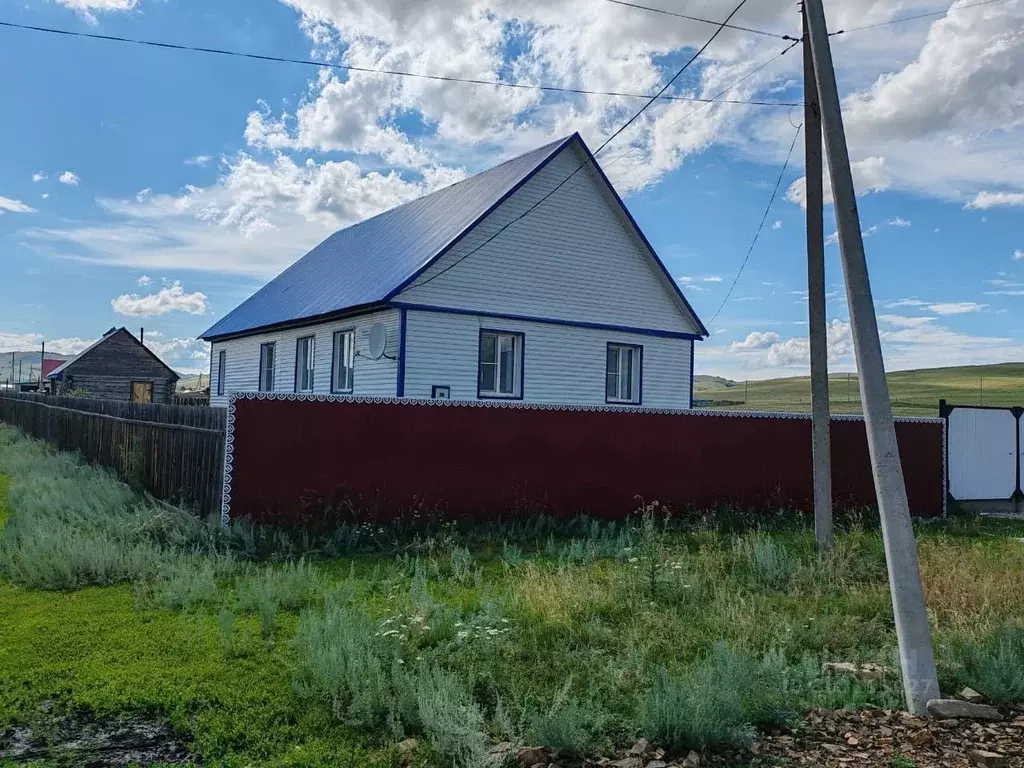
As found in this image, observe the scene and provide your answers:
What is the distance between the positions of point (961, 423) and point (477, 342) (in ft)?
34.5

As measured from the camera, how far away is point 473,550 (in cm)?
1068

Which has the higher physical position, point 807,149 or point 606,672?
point 807,149

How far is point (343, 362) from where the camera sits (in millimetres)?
19078

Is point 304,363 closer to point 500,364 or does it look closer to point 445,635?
point 500,364

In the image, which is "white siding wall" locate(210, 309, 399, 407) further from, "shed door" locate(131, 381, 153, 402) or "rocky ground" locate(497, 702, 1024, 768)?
"shed door" locate(131, 381, 153, 402)

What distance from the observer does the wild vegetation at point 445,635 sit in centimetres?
462

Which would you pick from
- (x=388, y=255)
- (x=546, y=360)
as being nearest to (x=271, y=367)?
(x=388, y=255)

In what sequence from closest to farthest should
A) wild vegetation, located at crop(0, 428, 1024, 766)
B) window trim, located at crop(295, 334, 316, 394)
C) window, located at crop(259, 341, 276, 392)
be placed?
wild vegetation, located at crop(0, 428, 1024, 766) → window trim, located at crop(295, 334, 316, 394) → window, located at crop(259, 341, 276, 392)

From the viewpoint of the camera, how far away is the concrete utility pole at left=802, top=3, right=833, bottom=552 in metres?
10.4

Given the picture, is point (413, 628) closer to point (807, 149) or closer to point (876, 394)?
point (876, 394)

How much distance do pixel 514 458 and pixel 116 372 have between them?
42.1 m

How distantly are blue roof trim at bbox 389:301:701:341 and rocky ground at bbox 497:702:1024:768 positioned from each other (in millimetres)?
12767

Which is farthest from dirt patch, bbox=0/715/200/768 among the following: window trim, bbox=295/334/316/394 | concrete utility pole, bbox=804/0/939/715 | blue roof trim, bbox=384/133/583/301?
window trim, bbox=295/334/316/394

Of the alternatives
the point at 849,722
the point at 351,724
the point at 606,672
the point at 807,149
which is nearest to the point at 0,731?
the point at 351,724
